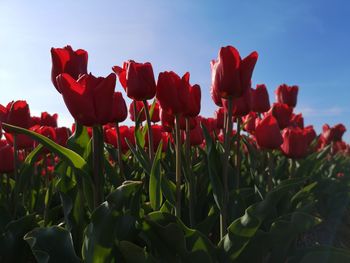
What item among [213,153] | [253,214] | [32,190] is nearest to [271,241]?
[253,214]

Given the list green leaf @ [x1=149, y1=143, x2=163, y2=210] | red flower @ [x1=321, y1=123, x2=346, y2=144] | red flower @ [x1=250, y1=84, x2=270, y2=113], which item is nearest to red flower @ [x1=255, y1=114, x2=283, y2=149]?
red flower @ [x1=250, y1=84, x2=270, y2=113]

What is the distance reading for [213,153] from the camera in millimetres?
2068

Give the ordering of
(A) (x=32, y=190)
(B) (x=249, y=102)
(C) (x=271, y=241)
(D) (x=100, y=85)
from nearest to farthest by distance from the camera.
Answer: (D) (x=100, y=85) < (C) (x=271, y=241) < (B) (x=249, y=102) < (A) (x=32, y=190)

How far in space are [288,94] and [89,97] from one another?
11.7 feet

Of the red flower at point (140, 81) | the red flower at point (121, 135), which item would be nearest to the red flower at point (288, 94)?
the red flower at point (121, 135)

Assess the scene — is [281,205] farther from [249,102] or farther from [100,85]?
[100,85]

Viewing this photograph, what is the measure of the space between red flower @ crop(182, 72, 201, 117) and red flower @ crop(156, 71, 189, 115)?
0.03 metres

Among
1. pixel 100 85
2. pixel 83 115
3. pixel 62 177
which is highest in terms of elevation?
pixel 100 85

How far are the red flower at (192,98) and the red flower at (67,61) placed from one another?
49 centimetres

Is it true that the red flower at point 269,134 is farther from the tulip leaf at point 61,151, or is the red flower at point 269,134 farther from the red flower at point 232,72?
the tulip leaf at point 61,151

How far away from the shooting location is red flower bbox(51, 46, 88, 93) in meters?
1.92

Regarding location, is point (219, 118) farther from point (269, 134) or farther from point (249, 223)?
point (249, 223)

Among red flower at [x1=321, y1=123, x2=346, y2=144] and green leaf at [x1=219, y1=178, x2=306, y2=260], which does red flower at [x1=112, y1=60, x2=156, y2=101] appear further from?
red flower at [x1=321, y1=123, x2=346, y2=144]

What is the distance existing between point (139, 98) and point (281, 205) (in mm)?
1457
